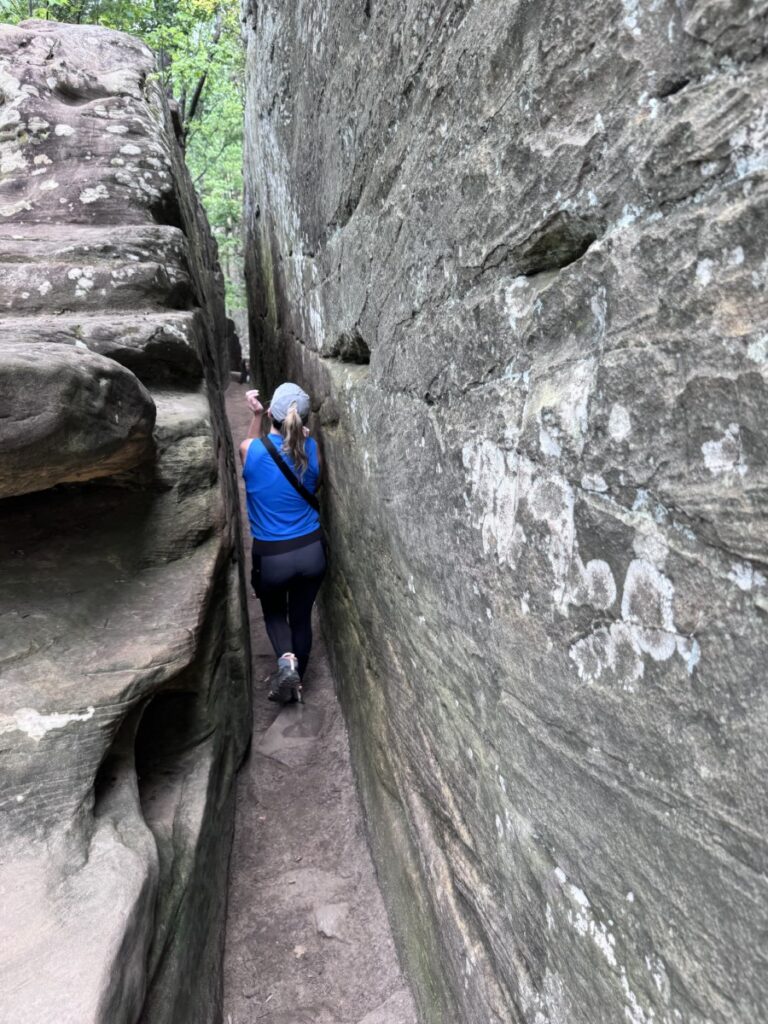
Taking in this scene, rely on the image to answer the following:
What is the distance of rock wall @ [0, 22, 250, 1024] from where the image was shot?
2076 mm

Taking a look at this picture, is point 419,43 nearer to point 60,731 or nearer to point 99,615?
point 99,615

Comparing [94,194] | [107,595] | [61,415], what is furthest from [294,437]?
[94,194]

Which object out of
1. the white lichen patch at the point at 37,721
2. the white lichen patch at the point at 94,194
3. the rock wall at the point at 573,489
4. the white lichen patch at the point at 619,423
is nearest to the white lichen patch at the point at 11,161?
the white lichen patch at the point at 94,194

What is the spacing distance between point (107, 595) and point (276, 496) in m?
1.43

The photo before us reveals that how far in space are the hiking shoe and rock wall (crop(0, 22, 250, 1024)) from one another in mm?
533

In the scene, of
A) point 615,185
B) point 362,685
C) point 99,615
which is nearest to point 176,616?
point 99,615

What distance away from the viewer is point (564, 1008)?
1651 mm

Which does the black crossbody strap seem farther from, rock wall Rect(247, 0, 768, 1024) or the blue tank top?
rock wall Rect(247, 0, 768, 1024)

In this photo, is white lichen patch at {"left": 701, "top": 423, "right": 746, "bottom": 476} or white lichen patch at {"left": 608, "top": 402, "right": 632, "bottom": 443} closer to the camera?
white lichen patch at {"left": 701, "top": 423, "right": 746, "bottom": 476}

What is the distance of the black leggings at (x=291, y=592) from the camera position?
4.19 meters

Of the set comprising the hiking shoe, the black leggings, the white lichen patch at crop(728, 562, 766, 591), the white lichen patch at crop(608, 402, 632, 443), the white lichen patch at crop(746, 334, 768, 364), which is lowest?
the hiking shoe

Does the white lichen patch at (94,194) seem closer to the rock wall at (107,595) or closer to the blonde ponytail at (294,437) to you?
the rock wall at (107,595)

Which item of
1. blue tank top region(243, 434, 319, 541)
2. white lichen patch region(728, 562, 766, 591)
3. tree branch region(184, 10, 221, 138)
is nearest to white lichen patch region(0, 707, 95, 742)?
blue tank top region(243, 434, 319, 541)

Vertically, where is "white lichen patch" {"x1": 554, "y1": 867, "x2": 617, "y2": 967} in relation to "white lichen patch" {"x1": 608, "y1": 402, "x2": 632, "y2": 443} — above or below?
below
